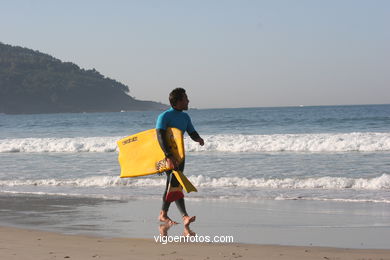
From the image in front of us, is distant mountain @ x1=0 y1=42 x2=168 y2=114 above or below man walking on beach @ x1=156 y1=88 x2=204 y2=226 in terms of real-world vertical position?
above

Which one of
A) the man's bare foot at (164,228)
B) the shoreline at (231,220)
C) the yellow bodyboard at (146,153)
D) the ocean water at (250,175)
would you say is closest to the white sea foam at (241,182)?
the ocean water at (250,175)

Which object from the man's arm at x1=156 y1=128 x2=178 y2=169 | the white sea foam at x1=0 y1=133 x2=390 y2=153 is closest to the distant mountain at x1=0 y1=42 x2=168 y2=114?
the white sea foam at x1=0 y1=133 x2=390 y2=153

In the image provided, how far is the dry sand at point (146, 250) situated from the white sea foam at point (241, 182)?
213 inches

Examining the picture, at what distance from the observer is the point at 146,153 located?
23.4ft

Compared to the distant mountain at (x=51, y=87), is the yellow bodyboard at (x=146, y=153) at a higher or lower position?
lower

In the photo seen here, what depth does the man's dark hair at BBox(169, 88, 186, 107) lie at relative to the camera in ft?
22.2

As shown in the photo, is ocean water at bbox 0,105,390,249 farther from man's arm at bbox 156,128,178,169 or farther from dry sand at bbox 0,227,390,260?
man's arm at bbox 156,128,178,169

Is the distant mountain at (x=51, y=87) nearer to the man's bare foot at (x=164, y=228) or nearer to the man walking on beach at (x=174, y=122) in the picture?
the man's bare foot at (x=164, y=228)

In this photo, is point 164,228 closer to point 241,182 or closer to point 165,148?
point 165,148

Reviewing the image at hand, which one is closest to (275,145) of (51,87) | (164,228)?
(164,228)

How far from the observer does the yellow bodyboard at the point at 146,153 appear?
6762 millimetres

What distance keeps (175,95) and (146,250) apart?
177 centimetres

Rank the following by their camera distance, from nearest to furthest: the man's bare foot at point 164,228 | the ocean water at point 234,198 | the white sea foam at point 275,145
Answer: the man's bare foot at point 164,228, the ocean water at point 234,198, the white sea foam at point 275,145

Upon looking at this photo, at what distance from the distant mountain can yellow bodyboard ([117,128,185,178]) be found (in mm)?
101473
